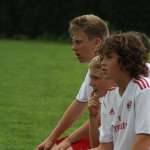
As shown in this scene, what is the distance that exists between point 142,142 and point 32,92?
8.80m

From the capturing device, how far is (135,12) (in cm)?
3100

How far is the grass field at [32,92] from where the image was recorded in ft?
26.3

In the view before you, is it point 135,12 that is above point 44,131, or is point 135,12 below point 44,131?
above

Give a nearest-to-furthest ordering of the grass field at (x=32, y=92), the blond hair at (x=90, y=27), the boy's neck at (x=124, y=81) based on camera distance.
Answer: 1. the boy's neck at (x=124, y=81)
2. the blond hair at (x=90, y=27)
3. the grass field at (x=32, y=92)

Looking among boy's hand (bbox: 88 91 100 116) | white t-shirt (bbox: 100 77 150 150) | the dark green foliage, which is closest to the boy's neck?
white t-shirt (bbox: 100 77 150 150)

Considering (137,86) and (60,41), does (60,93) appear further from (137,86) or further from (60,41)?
(60,41)

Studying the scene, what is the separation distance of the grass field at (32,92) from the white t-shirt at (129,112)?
351 cm

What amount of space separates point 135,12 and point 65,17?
345 cm

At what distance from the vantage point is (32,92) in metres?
12.2

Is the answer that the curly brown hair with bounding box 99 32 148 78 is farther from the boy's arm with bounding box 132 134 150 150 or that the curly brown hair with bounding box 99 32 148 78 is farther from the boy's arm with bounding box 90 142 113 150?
the boy's arm with bounding box 90 142 113 150

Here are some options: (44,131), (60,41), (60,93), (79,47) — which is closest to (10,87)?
(60,93)

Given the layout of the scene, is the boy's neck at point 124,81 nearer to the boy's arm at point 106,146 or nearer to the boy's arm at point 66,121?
the boy's arm at point 106,146

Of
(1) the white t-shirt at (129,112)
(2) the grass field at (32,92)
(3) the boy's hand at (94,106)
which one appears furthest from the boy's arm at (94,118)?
(2) the grass field at (32,92)

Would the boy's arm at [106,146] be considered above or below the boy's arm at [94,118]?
below
